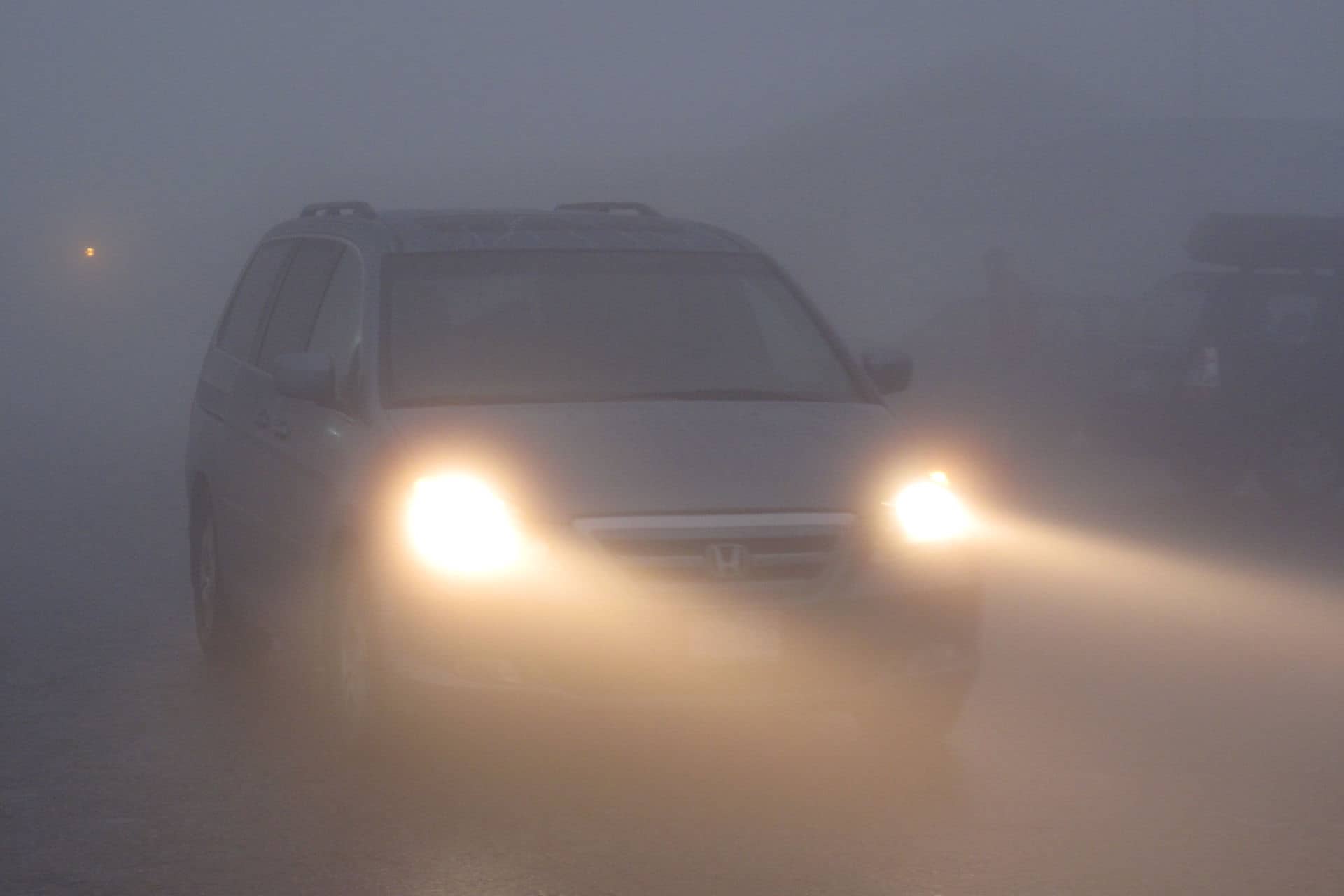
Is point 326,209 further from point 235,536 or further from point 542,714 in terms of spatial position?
point 542,714

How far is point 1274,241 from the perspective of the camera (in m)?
16.6

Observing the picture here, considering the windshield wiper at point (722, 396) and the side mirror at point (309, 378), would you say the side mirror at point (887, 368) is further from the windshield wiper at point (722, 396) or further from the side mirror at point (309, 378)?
the side mirror at point (309, 378)

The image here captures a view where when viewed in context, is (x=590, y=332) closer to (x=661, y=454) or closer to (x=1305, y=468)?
(x=661, y=454)

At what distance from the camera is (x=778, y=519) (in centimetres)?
684

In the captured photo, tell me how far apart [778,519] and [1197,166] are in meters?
48.9

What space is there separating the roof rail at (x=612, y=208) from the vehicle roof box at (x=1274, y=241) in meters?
7.95

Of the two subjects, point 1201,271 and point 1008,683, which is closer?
point 1008,683

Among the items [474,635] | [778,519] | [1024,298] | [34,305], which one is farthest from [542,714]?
[34,305]

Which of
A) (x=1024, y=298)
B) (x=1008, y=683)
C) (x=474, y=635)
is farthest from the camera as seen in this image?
(x=1024, y=298)

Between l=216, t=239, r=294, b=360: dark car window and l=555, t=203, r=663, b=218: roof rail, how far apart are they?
1.11 meters

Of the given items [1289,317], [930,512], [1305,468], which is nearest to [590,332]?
[930,512]

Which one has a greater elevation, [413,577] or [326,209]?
[326,209]

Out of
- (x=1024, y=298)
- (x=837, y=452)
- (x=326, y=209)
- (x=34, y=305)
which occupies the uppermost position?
(x=34, y=305)

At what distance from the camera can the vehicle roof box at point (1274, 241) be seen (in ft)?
54.4
